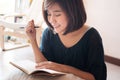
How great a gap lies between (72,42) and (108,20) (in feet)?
4.94

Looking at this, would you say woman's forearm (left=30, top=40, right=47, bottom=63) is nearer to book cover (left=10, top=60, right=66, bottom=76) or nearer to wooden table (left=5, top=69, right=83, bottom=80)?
book cover (left=10, top=60, right=66, bottom=76)

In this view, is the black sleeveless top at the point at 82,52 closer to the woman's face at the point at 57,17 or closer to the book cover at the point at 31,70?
the woman's face at the point at 57,17

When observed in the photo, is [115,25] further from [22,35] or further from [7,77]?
[7,77]

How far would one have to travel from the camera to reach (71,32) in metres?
0.96

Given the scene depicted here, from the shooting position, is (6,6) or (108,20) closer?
(108,20)

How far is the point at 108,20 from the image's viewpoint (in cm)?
235

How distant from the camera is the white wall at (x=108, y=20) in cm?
229

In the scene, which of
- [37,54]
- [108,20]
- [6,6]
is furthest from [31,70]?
[6,6]

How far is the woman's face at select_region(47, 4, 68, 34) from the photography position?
0.88m

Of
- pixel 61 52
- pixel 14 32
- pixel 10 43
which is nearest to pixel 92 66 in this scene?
pixel 61 52

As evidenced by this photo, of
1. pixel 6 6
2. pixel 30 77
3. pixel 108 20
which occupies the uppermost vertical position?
pixel 6 6

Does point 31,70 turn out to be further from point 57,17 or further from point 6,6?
point 6,6

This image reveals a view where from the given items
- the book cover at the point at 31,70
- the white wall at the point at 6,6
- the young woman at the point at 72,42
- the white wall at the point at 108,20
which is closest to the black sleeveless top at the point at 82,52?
the young woman at the point at 72,42

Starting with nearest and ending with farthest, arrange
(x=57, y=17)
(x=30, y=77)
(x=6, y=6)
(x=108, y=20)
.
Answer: (x=30, y=77) → (x=57, y=17) → (x=108, y=20) → (x=6, y=6)
